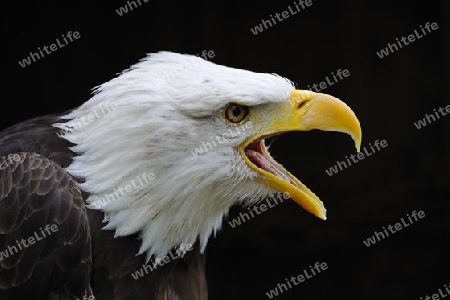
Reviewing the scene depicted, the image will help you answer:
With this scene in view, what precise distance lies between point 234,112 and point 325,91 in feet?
15.9

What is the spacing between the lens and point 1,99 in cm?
928

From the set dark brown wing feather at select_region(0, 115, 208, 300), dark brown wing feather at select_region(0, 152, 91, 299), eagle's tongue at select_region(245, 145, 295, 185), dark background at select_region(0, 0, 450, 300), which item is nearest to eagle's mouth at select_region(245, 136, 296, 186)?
eagle's tongue at select_region(245, 145, 295, 185)

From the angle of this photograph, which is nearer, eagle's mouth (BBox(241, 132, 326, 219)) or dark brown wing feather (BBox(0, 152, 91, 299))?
dark brown wing feather (BBox(0, 152, 91, 299))

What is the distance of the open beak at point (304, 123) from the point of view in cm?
450

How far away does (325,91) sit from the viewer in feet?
30.0

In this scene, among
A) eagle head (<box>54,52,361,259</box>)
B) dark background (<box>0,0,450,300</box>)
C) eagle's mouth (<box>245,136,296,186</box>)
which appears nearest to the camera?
eagle head (<box>54,52,361,259</box>)

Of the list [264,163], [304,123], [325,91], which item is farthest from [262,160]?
[325,91]

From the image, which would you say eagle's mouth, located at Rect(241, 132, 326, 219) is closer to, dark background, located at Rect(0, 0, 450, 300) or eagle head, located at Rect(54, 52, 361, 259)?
eagle head, located at Rect(54, 52, 361, 259)

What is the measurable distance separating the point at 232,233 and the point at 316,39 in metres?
2.37

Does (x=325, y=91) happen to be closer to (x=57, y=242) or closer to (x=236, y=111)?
(x=236, y=111)

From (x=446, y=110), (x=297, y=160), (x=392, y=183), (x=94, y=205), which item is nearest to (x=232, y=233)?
(x=297, y=160)

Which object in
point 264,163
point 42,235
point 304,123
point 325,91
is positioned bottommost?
point 325,91

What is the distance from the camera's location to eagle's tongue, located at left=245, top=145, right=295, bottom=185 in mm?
4664

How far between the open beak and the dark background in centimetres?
459
